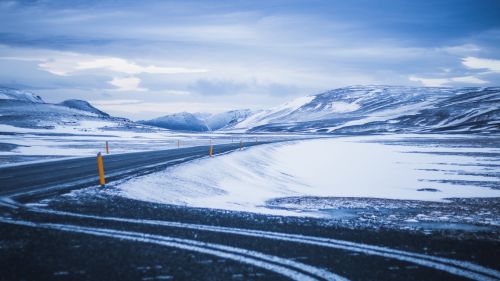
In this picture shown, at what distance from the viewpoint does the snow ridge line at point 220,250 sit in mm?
5945

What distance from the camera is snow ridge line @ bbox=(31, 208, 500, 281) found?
20.2 ft

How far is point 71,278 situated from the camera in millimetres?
5406

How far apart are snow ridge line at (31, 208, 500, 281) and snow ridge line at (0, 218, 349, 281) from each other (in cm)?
94

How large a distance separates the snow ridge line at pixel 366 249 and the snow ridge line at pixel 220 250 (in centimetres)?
94

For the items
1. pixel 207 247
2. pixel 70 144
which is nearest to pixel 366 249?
pixel 207 247

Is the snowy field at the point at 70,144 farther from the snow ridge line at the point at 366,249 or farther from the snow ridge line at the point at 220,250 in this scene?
the snow ridge line at the point at 366,249

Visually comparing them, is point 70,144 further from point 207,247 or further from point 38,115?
point 38,115

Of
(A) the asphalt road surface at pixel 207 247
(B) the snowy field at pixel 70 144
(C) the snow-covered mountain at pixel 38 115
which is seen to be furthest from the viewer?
(C) the snow-covered mountain at pixel 38 115

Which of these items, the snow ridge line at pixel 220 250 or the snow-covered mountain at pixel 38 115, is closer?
the snow ridge line at pixel 220 250

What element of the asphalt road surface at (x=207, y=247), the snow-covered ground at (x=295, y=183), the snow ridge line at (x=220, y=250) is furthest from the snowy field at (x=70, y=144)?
the snow ridge line at (x=220, y=250)

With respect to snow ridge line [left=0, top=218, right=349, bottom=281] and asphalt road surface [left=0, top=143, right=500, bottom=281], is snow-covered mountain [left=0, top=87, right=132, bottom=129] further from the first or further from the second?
snow ridge line [left=0, top=218, right=349, bottom=281]

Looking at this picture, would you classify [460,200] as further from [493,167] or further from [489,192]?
[493,167]

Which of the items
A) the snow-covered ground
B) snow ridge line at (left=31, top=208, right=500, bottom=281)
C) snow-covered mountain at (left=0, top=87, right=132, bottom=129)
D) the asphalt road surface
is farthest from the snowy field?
snow ridge line at (left=31, top=208, right=500, bottom=281)

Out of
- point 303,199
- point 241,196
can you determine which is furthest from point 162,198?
point 303,199
